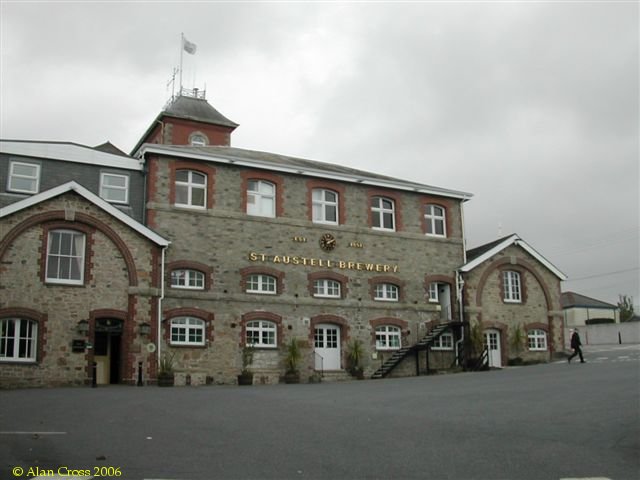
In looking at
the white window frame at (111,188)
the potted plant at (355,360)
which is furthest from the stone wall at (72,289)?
the potted plant at (355,360)

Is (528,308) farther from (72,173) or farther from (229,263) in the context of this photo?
(72,173)

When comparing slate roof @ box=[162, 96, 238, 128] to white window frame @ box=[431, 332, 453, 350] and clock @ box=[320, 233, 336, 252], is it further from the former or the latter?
white window frame @ box=[431, 332, 453, 350]

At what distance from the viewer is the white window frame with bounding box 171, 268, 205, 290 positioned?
24266 millimetres

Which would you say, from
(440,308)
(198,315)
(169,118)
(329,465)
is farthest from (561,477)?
(169,118)

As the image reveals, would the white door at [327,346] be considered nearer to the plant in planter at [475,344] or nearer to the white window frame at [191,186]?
the plant in planter at [475,344]

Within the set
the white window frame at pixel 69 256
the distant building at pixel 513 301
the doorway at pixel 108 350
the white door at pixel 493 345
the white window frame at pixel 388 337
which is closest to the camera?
the white window frame at pixel 69 256

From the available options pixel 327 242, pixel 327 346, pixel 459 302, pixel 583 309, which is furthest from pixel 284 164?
pixel 583 309

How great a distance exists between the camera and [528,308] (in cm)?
3111

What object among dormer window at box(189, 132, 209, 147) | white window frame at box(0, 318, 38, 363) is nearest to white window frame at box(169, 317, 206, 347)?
white window frame at box(0, 318, 38, 363)

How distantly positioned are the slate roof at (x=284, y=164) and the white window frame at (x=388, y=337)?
19.5 ft

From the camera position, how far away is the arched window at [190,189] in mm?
25234

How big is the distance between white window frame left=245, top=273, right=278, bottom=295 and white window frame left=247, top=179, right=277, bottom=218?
7.80 feet

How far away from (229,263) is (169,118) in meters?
16.1

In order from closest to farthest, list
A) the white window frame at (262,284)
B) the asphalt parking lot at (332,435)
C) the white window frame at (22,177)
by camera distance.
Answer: the asphalt parking lot at (332,435) → the white window frame at (22,177) → the white window frame at (262,284)
